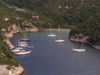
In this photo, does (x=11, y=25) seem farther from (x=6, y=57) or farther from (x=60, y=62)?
(x=6, y=57)

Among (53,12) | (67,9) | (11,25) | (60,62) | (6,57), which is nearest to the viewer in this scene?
(6,57)

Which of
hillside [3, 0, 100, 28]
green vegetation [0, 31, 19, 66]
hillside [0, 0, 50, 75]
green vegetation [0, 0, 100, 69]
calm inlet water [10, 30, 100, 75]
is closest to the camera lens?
green vegetation [0, 31, 19, 66]

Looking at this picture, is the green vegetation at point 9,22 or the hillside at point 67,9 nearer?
the green vegetation at point 9,22

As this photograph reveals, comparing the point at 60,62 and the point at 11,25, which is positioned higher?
the point at 11,25

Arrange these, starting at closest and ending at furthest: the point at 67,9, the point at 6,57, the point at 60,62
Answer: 1. the point at 6,57
2. the point at 60,62
3. the point at 67,9

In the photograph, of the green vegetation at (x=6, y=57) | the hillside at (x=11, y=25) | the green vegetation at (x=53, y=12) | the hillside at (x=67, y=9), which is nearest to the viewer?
→ the green vegetation at (x=6, y=57)

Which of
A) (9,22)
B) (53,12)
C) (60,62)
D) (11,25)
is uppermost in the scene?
(53,12)

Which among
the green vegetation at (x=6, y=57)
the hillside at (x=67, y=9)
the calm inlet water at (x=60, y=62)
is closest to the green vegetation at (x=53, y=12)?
the hillside at (x=67, y=9)

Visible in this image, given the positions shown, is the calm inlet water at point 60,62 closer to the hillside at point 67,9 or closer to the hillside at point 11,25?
the hillside at point 11,25

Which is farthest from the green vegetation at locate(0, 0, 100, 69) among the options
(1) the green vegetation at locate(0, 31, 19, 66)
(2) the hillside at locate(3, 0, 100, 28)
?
(1) the green vegetation at locate(0, 31, 19, 66)

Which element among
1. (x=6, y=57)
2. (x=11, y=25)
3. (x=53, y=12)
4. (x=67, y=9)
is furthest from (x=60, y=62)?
(x=67, y=9)

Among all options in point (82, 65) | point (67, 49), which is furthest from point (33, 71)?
point (67, 49)

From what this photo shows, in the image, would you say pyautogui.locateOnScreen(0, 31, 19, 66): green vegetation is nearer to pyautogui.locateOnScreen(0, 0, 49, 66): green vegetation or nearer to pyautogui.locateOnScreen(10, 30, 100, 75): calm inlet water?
pyautogui.locateOnScreen(0, 0, 49, 66): green vegetation
